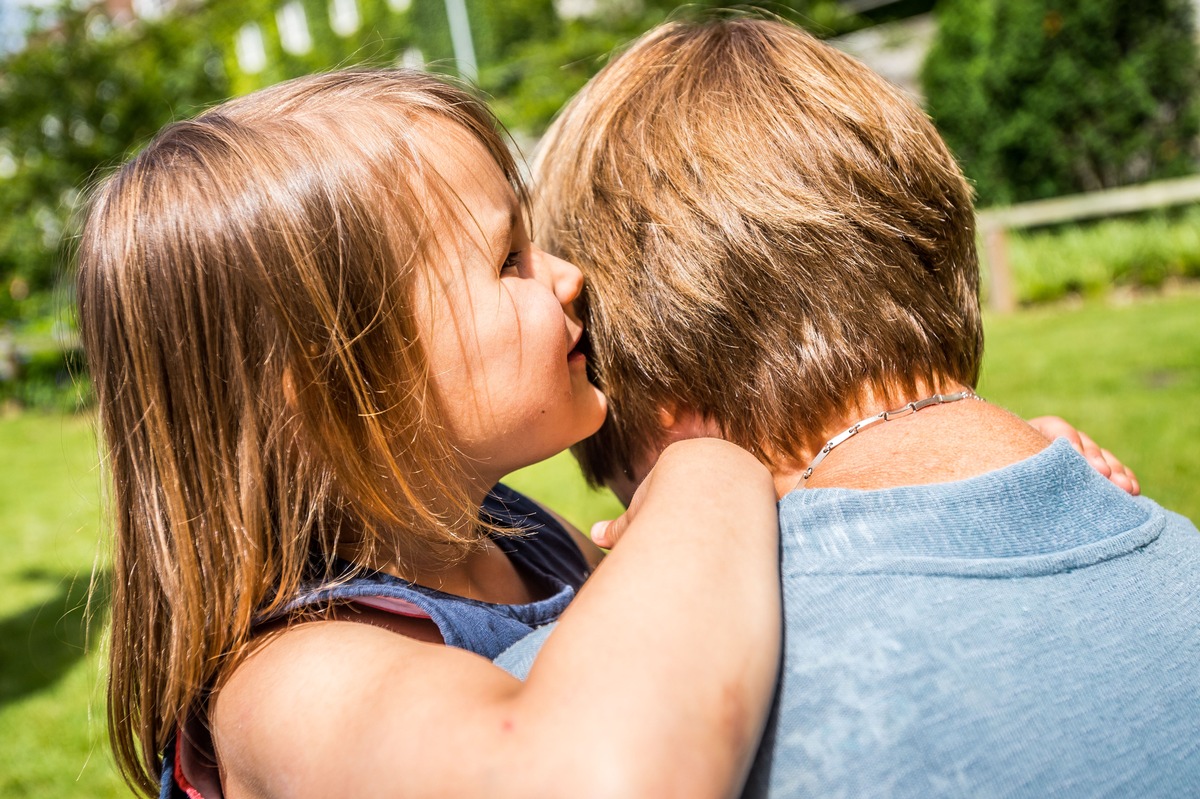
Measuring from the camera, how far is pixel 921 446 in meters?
A: 1.36

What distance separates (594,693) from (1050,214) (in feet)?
42.5

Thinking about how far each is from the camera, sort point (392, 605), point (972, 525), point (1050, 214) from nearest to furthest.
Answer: point (972, 525) < point (392, 605) < point (1050, 214)

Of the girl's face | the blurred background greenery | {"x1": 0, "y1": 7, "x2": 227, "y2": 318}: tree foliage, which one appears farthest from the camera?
{"x1": 0, "y1": 7, "x2": 227, "y2": 318}: tree foliage

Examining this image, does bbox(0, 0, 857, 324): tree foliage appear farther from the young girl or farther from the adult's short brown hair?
the young girl

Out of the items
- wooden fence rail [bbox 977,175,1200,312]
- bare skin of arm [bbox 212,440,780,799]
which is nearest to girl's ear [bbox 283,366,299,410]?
bare skin of arm [bbox 212,440,780,799]

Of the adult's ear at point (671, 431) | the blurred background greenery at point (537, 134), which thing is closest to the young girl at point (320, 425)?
the adult's ear at point (671, 431)

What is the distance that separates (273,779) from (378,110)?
99 centimetres

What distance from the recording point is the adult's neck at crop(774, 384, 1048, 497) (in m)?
1.29

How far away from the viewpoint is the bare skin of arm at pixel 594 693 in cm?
95

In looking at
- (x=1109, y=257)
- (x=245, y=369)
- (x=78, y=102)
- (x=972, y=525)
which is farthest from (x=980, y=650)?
(x=78, y=102)

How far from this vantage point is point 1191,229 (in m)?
10.8

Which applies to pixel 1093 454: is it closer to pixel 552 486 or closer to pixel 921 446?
pixel 921 446

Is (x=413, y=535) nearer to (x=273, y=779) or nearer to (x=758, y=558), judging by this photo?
(x=273, y=779)

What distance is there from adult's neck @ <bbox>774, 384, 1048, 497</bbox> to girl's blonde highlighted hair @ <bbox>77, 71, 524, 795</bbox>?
604 millimetres
